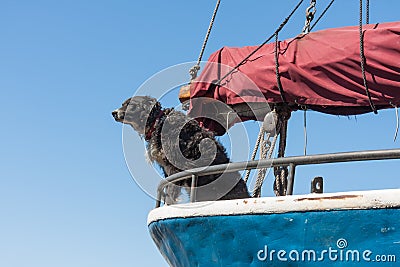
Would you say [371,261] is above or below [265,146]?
below

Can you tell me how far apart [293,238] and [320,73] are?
2.36m

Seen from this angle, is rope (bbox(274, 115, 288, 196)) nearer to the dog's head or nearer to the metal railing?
the metal railing

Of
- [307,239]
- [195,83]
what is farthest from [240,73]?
Answer: [307,239]

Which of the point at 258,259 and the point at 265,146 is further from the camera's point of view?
the point at 265,146

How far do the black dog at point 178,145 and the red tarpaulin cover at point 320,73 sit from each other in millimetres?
638

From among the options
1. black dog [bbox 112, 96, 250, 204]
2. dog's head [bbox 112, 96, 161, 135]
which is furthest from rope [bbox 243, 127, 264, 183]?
dog's head [bbox 112, 96, 161, 135]

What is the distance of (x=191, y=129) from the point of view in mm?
8422

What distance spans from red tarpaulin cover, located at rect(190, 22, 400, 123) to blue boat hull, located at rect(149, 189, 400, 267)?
2051mm

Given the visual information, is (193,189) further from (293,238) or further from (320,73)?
(320,73)

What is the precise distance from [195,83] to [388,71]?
2.26 m

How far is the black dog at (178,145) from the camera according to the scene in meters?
8.05

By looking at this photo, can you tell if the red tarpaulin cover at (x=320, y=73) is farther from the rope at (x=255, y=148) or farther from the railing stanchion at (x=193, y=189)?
the railing stanchion at (x=193, y=189)

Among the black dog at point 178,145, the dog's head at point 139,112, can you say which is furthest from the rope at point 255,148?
the dog's head at point 139,112

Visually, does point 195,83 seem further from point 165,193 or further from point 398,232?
point 398,232
